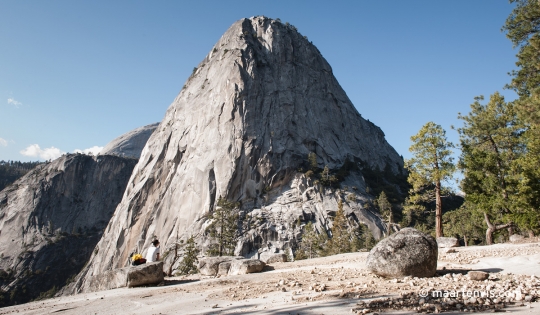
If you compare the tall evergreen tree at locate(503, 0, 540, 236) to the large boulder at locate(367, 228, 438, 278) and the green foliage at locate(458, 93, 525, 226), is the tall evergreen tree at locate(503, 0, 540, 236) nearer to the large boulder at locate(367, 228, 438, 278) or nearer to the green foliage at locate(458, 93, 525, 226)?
the green foliage at locate(458, 93, 525, 226)

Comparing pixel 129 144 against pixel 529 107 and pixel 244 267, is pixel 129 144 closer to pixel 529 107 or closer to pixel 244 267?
pixel 244 267

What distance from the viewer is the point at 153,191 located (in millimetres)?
78625

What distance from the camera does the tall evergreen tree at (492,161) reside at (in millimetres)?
19359

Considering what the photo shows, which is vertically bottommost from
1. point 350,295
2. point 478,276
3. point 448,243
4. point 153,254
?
point 350,295

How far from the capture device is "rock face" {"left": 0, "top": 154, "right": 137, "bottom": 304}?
9700cm

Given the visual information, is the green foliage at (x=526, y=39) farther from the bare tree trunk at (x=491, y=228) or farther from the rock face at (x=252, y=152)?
the rock face at (x=252, y=152)

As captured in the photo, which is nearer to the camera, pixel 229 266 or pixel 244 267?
pixel 244 267

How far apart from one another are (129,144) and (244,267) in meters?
182

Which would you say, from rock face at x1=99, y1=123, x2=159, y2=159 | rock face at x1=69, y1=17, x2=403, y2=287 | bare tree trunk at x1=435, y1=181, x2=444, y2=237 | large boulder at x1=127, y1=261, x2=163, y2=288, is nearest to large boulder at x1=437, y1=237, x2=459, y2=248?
bare tree trunk at x1=435, y1=181, x2=444, y2=237

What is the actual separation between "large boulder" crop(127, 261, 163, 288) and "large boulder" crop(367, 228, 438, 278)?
747 centimetres

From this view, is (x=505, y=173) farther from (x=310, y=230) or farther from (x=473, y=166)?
(x=310, y=230)

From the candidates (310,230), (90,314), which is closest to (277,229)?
(310,230)

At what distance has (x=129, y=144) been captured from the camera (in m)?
180

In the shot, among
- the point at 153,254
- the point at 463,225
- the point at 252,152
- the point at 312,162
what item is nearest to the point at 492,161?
the point at 153,254
